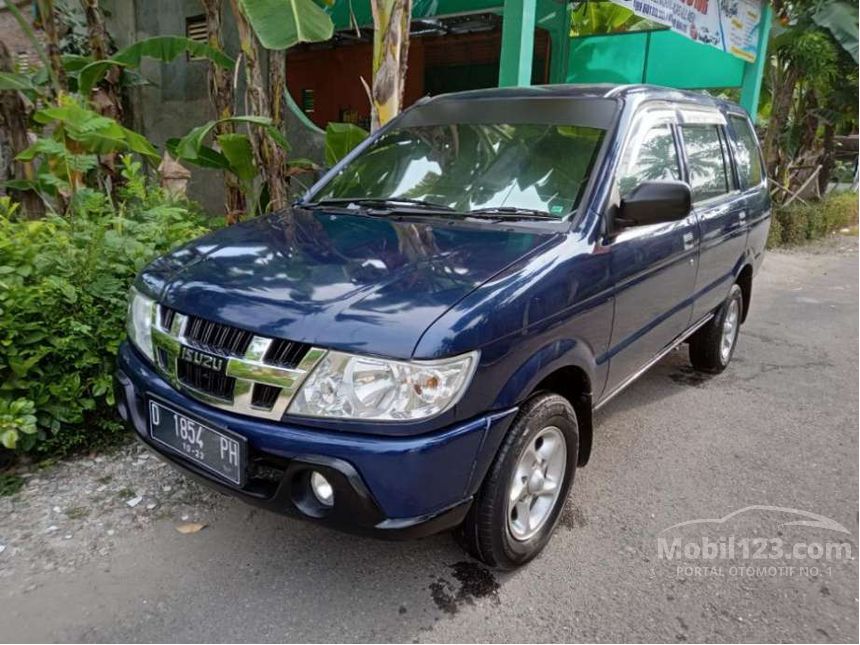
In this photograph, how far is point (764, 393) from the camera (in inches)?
182

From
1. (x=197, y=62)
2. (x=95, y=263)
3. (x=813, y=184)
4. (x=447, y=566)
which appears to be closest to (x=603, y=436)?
(x=447, y=566)

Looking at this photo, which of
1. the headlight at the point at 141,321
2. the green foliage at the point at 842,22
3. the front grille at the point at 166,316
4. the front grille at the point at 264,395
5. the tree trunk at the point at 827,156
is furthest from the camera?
the tree trunk at the point at 827,156

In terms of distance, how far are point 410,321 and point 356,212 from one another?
1.28 m

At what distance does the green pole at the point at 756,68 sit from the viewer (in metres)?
9.04

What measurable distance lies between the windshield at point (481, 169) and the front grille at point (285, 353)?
123 centimetres

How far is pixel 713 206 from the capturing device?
404 centimetres

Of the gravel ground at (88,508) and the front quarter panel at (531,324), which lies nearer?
the front quarter panel at (531,324)

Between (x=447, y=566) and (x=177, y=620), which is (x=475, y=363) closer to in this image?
(x=447, y=566)

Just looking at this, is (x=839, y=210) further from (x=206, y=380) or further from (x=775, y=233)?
(x=206, y=380)

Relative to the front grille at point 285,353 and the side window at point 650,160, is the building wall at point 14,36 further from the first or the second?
the front grille at point 285,353

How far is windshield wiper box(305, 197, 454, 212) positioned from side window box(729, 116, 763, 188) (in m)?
2.74

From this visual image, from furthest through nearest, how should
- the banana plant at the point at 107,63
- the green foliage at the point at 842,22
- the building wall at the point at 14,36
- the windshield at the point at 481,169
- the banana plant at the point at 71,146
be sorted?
the building wall at the point at 14,36, the green foliage at the point at 842,22, the banana plant at the point at 107,63, the banana plant at the point at 71,146, the windshield at the point at 481,169

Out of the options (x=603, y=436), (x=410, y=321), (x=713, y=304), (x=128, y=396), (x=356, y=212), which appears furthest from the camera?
→ (x=713, y=304)

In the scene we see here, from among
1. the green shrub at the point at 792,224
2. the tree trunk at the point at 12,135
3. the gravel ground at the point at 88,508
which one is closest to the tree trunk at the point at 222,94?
the tree trunk at the point at 12,135
